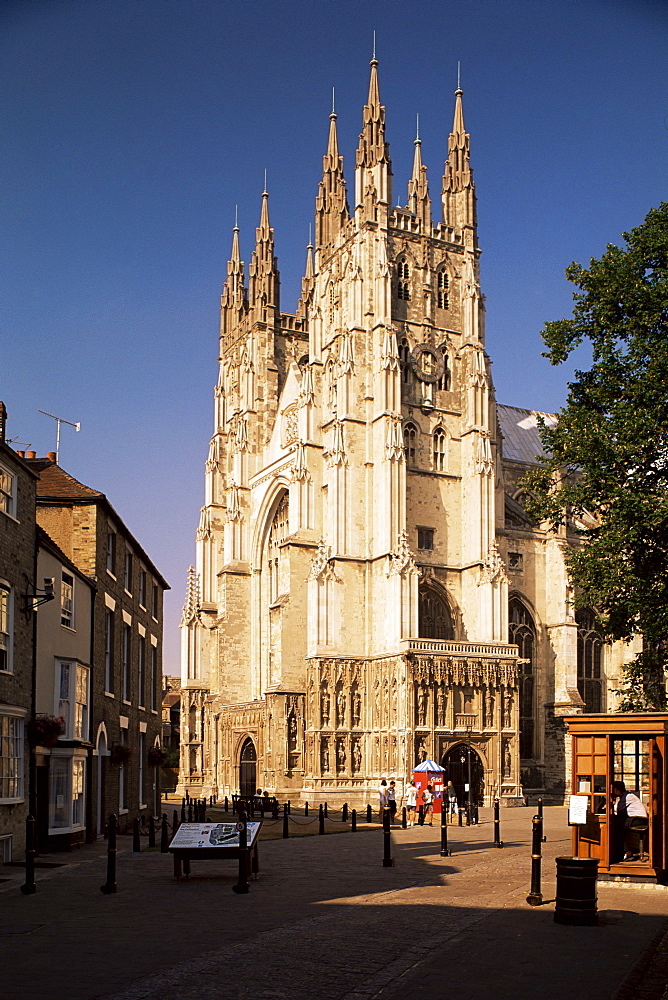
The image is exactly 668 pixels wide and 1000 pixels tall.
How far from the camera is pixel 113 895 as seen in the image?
51.8 ft

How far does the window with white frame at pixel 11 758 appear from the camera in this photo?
1983 cm

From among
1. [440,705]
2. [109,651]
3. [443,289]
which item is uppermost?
[443,289]

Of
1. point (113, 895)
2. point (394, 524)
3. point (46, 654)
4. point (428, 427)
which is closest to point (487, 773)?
point (394, 524)

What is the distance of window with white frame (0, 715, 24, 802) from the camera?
1983 centimetres

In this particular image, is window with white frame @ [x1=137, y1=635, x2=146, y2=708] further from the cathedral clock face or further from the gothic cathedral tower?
the cathedral clock face

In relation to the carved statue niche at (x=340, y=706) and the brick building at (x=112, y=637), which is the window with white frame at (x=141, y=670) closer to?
the brick building at (x=112, y=637)

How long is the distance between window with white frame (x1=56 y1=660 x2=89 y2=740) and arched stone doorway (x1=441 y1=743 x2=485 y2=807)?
99.5 feet

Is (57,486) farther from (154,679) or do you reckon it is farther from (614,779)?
(614,779)

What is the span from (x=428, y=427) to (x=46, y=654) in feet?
129

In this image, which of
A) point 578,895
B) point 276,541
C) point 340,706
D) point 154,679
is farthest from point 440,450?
point 578,895

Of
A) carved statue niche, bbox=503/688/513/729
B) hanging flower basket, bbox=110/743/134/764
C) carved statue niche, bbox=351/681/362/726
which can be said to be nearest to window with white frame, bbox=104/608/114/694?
hanging flower basket, bbox=110/743/134/764

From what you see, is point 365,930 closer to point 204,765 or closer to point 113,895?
point 113,895

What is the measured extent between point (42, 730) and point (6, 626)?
7.55ft

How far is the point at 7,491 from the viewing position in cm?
2039
